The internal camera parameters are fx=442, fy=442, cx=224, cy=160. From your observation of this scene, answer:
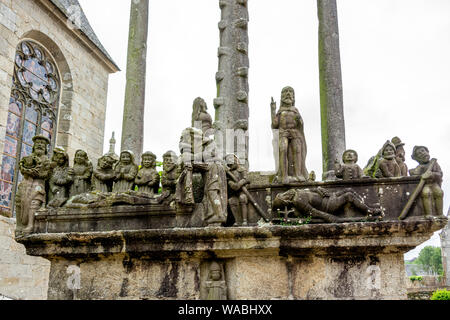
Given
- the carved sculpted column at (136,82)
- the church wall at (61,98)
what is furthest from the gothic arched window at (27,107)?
the carved sculpted column at (136,82)

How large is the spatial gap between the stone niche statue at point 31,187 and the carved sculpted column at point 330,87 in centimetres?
495

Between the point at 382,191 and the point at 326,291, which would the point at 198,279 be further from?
the point at 382,191

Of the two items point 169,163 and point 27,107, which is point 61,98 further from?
point 169,163

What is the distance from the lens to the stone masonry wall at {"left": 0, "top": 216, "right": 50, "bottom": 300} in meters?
10.5

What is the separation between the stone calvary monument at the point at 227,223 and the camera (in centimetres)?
512

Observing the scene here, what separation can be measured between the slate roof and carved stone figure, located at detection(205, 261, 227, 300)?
10.7 m

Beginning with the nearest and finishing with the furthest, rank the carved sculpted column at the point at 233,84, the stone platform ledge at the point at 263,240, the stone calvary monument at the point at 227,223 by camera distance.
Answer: the stone platform ledge at the point at 263,240 → the stone calvary monument at the point at 227,223 → the carved sculpted column at the point at 233,84

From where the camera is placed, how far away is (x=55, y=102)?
13.7m

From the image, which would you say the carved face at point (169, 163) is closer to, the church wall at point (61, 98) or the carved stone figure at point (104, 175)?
the carved stone figure at point (104, 175)

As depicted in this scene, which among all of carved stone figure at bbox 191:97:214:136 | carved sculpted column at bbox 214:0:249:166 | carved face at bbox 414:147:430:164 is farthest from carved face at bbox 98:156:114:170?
carved face at bbox 414:147:430:164

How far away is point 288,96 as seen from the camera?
6.30 metres

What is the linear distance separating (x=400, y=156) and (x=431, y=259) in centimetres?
6346

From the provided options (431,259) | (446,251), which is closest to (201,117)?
(446,251)

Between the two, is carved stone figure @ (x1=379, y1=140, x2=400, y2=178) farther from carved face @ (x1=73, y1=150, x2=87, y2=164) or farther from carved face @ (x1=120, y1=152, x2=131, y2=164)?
carved face @ (x1=73, y1=150, x2=87, y2=164)
